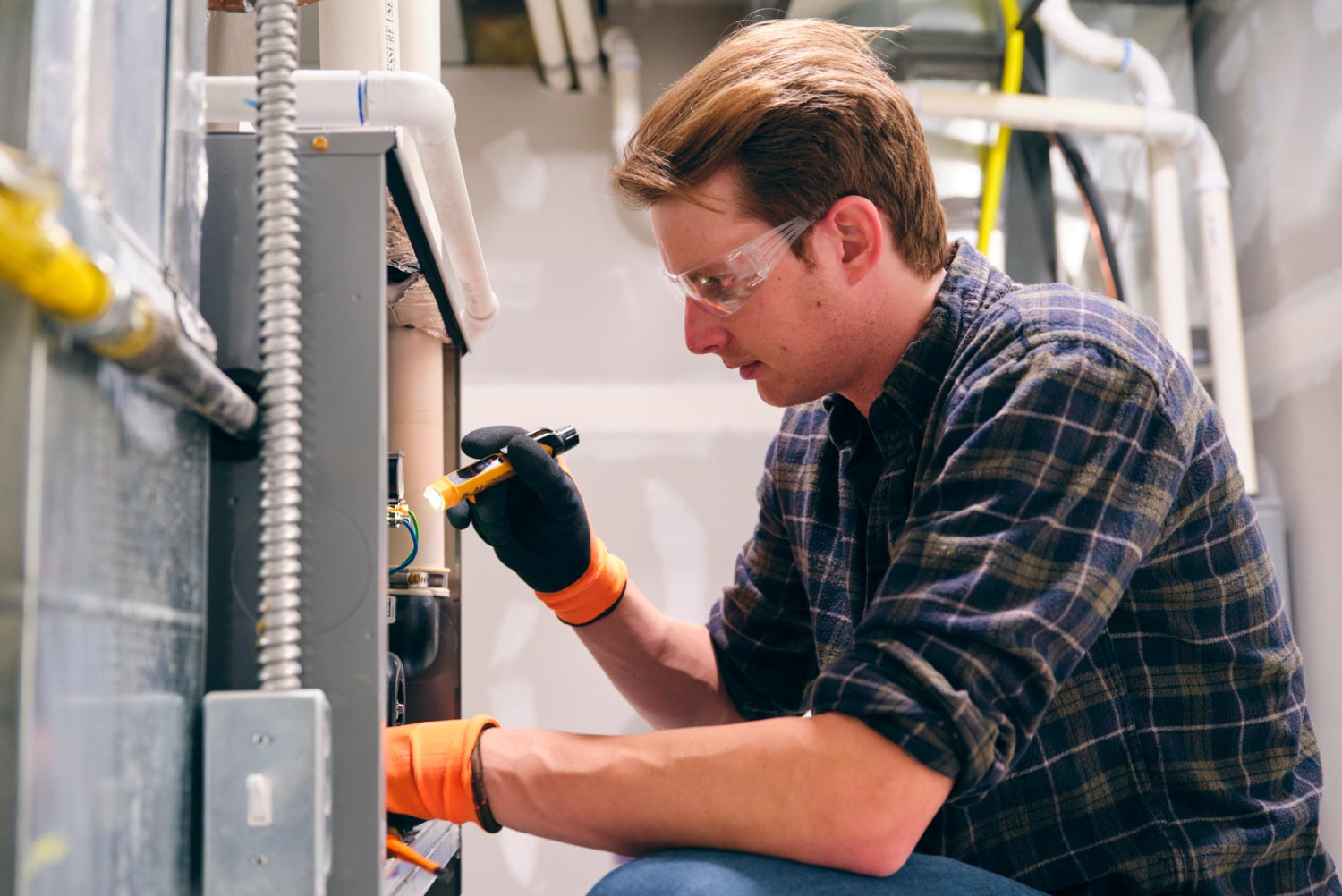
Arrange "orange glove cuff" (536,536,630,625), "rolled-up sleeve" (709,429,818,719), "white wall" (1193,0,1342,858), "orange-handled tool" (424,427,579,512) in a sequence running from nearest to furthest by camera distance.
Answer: "orange-handled tool" (424,427,579,512) → "orange glove cuff" (536,536,630,625) → "rolled-up sleeve" (709,429,818,719) → "white wall" (1193,0,1342,858)

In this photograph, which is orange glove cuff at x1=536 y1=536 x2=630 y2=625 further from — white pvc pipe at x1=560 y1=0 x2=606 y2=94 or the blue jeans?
white pvc pipe at x1=560 y1=0 x2=606 y2=94

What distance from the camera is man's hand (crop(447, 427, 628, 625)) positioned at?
1.08 meters

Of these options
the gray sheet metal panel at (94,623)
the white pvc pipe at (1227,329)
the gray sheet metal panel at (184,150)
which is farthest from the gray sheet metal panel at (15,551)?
the white pvc pipe at (1227,329)

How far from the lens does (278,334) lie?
60 centimetres

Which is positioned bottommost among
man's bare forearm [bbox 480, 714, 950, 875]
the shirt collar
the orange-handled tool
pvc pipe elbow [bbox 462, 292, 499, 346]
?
man's bare forearm [bbox 480, 714, 950, 875]

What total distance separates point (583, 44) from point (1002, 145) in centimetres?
86

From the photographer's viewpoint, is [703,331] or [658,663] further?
[658,663]

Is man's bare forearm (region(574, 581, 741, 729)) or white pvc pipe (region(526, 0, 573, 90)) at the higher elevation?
white pvc pipe (region(526, 0, 573, 90))

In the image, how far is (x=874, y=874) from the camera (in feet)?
2.78

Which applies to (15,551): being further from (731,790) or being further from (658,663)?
(658,663)

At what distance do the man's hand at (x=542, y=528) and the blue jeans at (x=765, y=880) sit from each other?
397 mm

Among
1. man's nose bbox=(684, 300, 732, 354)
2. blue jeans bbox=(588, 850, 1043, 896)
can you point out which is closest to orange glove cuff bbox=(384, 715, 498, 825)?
blue jeans bbox=(588, 850, 1043, 896)

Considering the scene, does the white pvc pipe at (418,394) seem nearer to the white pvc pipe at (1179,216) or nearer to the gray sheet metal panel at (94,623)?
the gray sheet metal panel at (94,623)

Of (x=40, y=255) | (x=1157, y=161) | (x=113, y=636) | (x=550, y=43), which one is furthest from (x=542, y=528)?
(x=1157, y=161)
